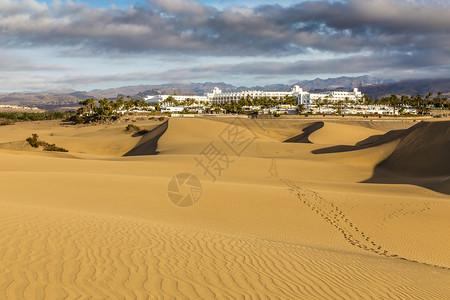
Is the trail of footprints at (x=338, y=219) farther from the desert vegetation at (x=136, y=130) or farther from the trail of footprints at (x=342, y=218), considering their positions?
the desert vegetation at (x=136, y=130)

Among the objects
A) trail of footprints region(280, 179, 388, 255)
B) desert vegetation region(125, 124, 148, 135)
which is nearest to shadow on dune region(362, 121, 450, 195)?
trail of footprints region(280, 179, 388, 255)

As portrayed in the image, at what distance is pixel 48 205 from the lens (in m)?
11.8

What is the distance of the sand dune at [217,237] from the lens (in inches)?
219

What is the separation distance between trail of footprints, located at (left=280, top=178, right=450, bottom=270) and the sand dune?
0.21ft

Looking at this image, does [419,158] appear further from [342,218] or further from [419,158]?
[342,218]

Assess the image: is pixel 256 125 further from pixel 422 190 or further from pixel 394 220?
pixel 394 220

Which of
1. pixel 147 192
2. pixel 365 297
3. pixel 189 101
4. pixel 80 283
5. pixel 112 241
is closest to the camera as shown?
pixel 80 283

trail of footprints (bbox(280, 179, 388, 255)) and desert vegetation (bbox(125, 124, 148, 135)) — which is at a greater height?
desert vegetation (bbox(125, 124, 148, 135))

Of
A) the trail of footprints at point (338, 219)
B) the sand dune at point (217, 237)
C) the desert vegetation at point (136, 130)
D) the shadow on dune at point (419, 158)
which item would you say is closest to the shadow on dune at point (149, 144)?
the desert vegetation at point (136, 130)

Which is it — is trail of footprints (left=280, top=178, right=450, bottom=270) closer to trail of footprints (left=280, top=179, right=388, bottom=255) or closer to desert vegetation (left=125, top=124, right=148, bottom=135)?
trail of footprints (left=280, top=179, right=388, bottom=255)

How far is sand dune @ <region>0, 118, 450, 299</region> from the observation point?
5574mm

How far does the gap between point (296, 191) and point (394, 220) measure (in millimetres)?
4921

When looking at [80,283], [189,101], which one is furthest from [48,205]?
[189,101]

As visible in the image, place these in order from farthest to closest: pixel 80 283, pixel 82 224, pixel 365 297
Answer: pixel 82 224 → pixel 365 297 → pixel 80 283
